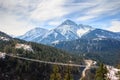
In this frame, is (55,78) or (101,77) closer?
(101,77)

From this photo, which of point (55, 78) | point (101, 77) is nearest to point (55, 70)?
point (55, 78)

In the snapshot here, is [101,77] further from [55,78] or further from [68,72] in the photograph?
[55,78]

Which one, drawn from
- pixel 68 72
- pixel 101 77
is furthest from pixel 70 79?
pixel 101 77

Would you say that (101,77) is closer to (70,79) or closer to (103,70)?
(103,70)

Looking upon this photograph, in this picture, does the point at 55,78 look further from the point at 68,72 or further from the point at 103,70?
the point at 103,70

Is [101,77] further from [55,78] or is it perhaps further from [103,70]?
[55,78]

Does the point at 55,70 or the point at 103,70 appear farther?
the point at 55,70
